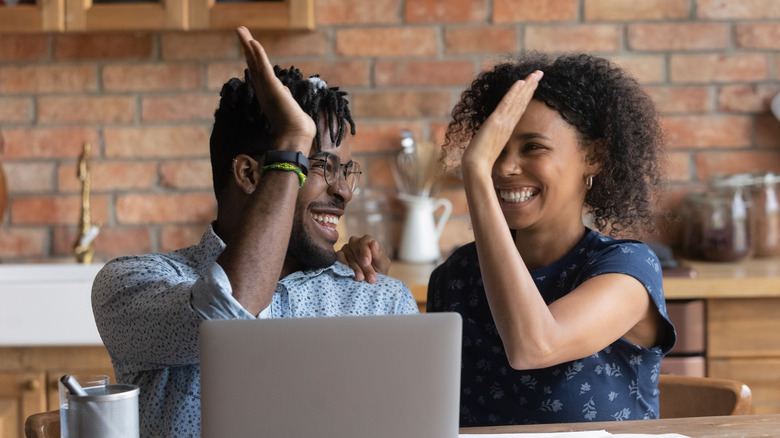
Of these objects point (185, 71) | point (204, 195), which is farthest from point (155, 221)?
point (185, 71)

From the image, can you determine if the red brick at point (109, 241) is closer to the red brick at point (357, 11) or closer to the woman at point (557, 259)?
the red brick at point (357, 11)

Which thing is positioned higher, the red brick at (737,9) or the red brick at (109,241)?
the red brick at (737,9)

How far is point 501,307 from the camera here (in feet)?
3.91

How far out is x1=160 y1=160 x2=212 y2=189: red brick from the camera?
2533 mm

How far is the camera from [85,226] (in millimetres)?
2467

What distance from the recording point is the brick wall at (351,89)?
98.9 inches

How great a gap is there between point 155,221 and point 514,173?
1.46 m

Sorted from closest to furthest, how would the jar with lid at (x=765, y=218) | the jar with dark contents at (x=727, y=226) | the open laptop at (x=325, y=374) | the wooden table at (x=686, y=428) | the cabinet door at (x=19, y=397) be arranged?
the open laptop at (x=325, y=374)
the wooden table at (x=686, y=428)
the cabinet door at (x=19, y=397)
the jar with dark contents at (x=727, y=226)
the jar with lid at (x=765, y=218)

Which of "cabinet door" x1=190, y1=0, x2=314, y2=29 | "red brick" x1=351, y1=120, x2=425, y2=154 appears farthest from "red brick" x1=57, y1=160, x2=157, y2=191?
"red brick" x1=351, y1=120, x2=425, y2=154

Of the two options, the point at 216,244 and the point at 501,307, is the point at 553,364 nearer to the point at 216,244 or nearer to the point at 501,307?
the point at 501,307

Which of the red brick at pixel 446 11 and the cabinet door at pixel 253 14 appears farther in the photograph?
the red brick at pixel 446 11

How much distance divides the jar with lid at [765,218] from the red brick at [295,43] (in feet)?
4.24

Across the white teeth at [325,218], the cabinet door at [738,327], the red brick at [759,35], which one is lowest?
the cabinet door at [738,327]

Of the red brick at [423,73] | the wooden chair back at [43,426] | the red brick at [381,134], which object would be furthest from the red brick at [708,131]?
the wooden chair back at [43,426]
